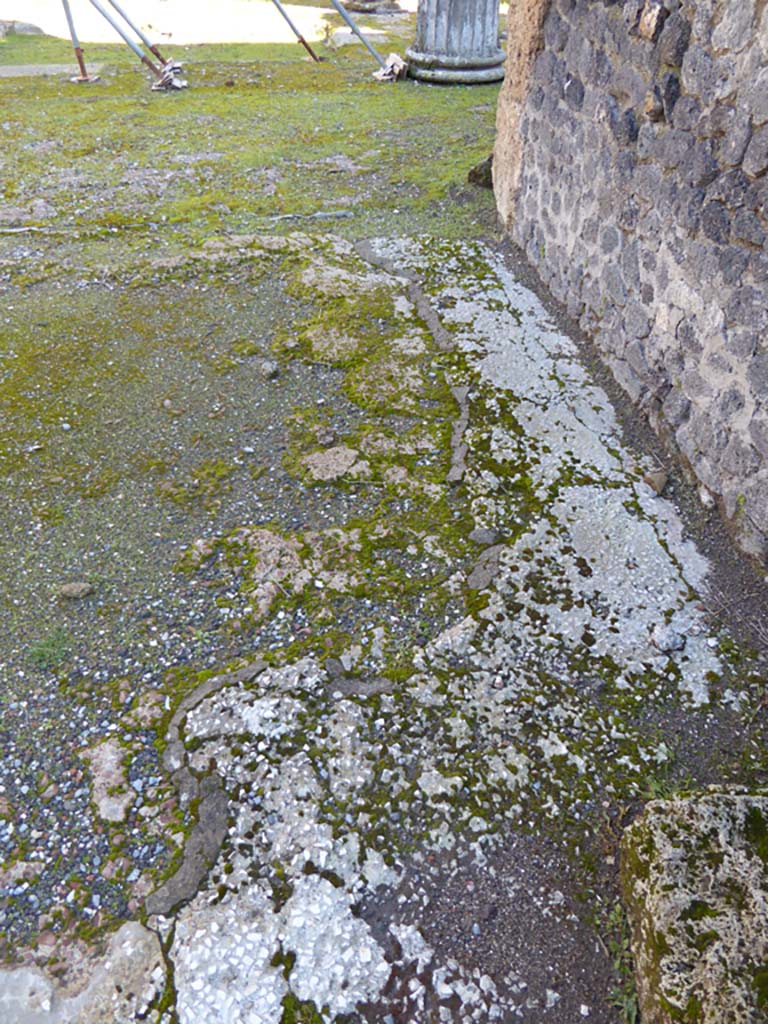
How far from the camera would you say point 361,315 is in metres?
3.76

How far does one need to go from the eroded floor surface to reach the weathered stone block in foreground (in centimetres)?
13

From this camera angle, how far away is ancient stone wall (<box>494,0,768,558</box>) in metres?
2.24

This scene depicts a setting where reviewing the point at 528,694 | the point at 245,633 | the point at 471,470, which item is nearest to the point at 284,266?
the point at 471,470

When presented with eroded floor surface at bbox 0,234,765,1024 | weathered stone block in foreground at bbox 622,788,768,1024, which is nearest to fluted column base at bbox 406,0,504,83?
eroded floor surface at bbox 0,234,765,1024

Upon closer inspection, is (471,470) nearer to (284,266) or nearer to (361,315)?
(361,315)

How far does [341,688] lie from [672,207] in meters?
1.98

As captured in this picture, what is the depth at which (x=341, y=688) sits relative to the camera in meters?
2.05

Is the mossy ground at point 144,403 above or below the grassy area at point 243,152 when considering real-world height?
below

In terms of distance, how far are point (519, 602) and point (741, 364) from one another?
39.4 inches

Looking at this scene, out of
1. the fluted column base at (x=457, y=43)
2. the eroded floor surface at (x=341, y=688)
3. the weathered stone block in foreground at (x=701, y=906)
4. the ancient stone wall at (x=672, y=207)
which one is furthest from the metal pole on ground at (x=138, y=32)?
the weathered stone block in foreground at (x=701, y=906)

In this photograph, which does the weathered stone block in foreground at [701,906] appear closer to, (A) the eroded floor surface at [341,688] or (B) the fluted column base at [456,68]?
(A) the eroded floor surface at [341,688]

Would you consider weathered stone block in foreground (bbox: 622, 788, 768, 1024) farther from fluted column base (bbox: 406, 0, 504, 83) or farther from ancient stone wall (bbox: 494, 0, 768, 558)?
fluted column base (bbox: 406, 0, 504, 83)

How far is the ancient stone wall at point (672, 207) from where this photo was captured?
224cm

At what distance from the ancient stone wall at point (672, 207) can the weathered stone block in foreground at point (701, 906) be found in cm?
101
